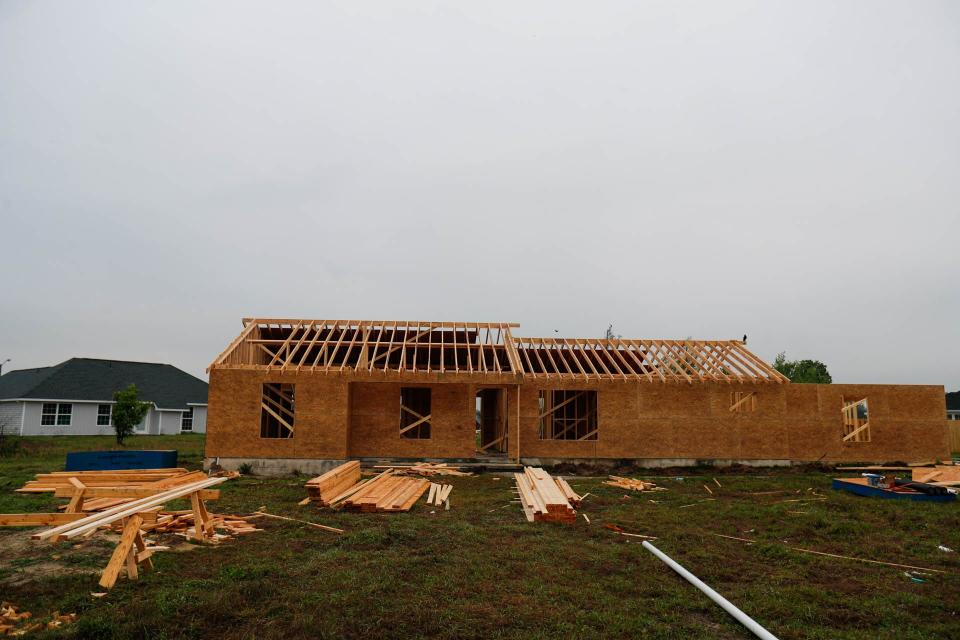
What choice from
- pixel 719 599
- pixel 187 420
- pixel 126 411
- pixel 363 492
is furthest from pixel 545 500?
pixel 187 420

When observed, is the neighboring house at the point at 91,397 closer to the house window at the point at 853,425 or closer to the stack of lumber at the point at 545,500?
the stack of lumber at the point at 545,500

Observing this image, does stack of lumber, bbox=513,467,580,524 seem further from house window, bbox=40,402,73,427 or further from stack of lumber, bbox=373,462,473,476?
house window, bbox=40,402,73,427

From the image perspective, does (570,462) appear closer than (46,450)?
Yes

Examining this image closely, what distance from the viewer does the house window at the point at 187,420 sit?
36.0 metres

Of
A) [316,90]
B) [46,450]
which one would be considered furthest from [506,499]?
[46,450]

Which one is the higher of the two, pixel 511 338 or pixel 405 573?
pixel 511 338

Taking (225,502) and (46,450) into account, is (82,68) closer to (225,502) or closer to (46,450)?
(225,502)

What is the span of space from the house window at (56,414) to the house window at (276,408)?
Answer: 19130 mm

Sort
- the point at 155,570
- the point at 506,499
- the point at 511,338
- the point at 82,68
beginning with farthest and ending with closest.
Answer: the point at 511,338, the point at 82,68, the point at 506,499, the point at 155,570

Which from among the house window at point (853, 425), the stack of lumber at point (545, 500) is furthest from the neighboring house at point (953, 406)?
the stack of lumber at point (545, 500)

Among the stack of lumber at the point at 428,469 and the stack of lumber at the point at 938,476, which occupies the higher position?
the stack of lumber at the point at 938,476

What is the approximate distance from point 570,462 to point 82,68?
56.7 feet

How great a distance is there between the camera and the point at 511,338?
20000 millimetres

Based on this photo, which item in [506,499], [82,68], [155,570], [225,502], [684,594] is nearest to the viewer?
[684,594]
